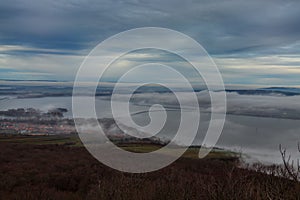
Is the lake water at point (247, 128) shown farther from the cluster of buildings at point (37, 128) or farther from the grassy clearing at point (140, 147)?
the grassy clearing at point (140, 147)

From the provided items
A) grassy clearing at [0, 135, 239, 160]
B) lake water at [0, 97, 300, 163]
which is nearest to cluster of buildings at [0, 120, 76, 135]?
lake water at [0, 97, 300, 163]

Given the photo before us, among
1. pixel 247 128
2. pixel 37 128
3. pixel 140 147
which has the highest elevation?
pixel 37 128

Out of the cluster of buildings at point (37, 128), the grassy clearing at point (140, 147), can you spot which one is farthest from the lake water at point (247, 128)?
the grassy clearing at point (140, 147)

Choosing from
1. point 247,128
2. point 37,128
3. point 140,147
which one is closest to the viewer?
point 140,147

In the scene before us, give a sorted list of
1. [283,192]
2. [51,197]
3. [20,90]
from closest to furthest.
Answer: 1. [283,192]
2. [51,197]
3. [20,90]

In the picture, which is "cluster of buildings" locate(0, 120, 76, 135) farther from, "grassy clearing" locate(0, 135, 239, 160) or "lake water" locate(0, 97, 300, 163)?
"grassy clearing" locate(0, 135, 239, 160)

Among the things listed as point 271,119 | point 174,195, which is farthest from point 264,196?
point 271,119

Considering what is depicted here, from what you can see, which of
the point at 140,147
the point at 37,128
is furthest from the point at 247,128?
the point at 140,147

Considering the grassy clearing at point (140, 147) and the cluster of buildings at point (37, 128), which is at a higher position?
the cluster of buildings at point (37, 128)

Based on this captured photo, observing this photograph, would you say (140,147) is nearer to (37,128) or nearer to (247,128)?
(37,128)

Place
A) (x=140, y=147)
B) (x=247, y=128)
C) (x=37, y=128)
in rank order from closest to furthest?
1. (x=140, y=147)
2. (x=37, y=128)
3. (x=247, y=128)

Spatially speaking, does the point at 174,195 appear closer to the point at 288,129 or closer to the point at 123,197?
the point at 123,197
